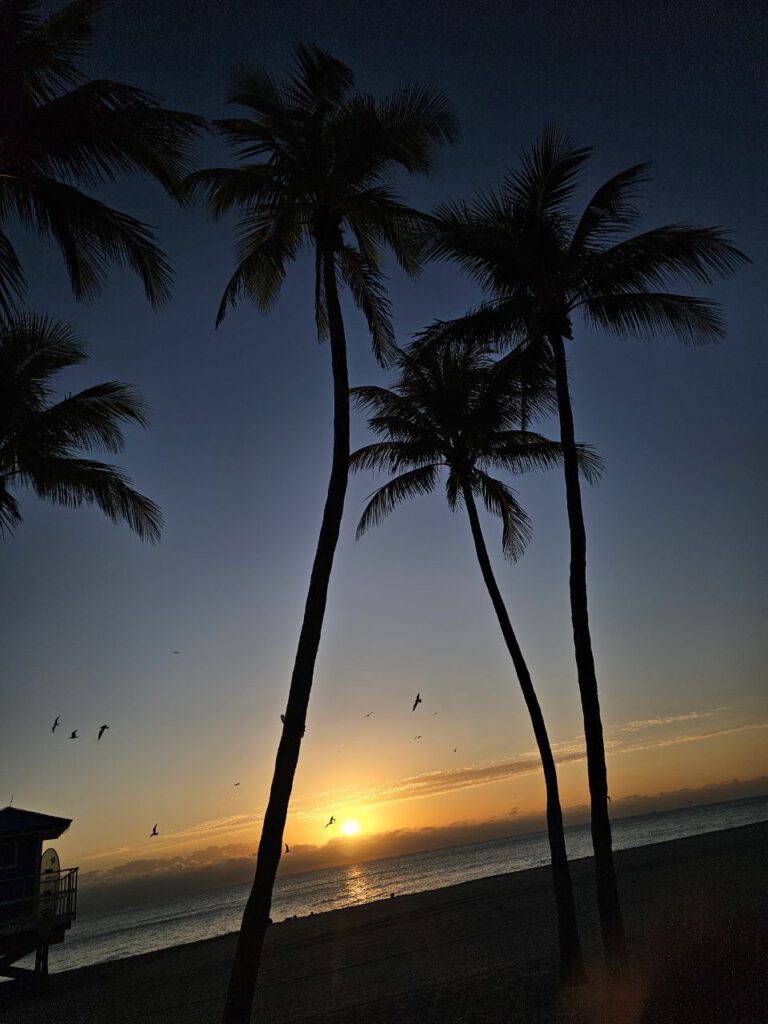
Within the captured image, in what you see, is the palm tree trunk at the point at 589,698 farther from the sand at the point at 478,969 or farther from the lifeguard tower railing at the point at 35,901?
the lifeguard tower railing at the point at 35,901

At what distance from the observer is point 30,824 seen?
1975 centimetres

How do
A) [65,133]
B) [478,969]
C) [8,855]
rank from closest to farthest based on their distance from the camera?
[65,133] < [478,969] < [8,855]

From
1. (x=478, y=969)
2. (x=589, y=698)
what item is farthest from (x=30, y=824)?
(x=589, y=698)

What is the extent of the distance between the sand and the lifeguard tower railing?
2.21 meters

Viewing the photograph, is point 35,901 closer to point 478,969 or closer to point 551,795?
point 478,969

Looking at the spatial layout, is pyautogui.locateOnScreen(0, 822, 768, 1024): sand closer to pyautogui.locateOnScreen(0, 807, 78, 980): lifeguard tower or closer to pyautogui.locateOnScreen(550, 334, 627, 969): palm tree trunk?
pyautogui.locateOnScreen(550, 334, 627, 969): palm tree trunk

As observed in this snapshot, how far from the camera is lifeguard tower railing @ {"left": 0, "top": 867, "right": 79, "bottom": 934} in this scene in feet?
62.8

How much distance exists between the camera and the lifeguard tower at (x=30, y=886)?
19.2 metres

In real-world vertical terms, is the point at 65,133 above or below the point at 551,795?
above

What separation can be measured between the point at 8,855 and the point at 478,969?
1436 centimetres

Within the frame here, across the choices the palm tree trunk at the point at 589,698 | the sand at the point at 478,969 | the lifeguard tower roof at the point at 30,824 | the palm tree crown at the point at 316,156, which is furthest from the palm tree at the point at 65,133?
the lifeguard tower roof at the point at 30,824

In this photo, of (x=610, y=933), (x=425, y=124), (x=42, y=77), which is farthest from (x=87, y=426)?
(x=610, y=933)

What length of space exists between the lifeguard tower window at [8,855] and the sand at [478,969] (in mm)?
3853

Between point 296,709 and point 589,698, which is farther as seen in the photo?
point 589,698
